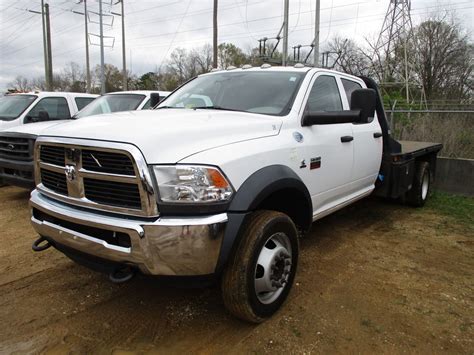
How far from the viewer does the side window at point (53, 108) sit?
309 inches

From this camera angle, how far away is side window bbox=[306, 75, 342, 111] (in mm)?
3917

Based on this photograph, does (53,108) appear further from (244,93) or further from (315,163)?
(315,163)

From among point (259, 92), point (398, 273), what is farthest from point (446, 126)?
point (259, 92)

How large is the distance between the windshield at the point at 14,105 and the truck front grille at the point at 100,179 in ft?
18.3

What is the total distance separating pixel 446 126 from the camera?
9.00 metres

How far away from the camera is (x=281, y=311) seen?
3.19 meters

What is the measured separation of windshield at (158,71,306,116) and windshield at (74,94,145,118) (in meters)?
3.61

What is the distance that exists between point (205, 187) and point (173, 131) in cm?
48

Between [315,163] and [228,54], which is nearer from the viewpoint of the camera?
[315,163]

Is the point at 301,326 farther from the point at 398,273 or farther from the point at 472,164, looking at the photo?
the point at 472,164

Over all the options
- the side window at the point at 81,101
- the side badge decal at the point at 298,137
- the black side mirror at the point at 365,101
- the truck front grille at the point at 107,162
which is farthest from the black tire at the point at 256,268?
the side window at the point at 81,101

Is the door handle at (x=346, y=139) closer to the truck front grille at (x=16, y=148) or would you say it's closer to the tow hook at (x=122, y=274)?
the tow hook at (x=122, y=274)

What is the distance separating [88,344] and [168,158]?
1.42 m

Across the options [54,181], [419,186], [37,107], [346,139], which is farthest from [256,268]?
[37,107]
